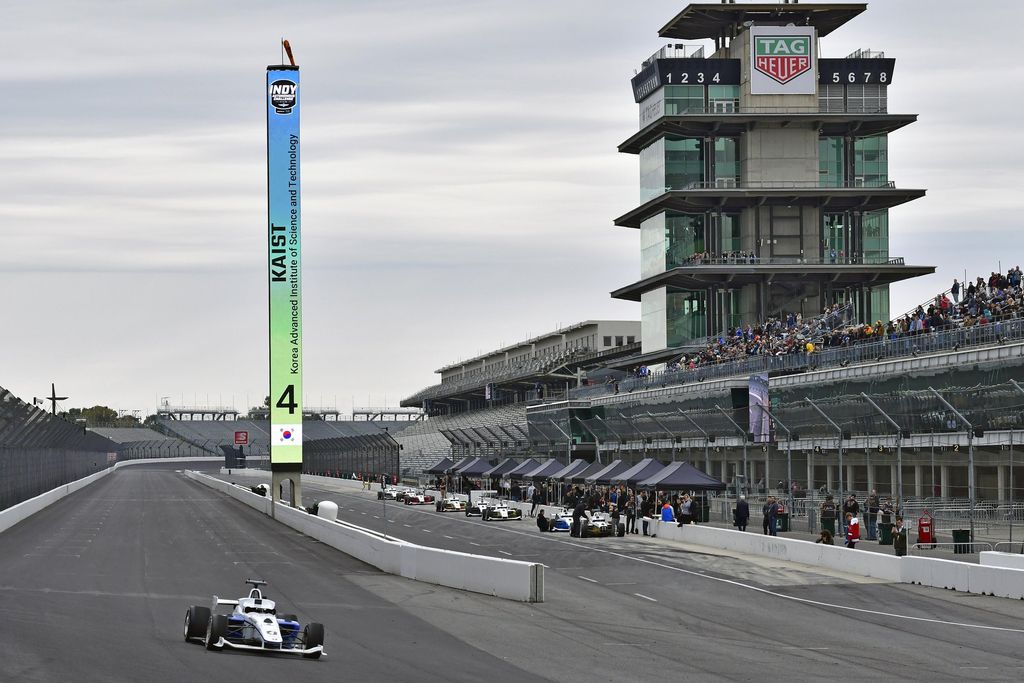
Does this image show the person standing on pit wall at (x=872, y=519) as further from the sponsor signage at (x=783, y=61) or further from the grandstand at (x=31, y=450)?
the sponsor signage at (x=783, y=61)

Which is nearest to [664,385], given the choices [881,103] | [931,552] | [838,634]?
[881,103]

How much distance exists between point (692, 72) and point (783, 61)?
609cm

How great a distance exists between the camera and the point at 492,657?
20047 millimetres

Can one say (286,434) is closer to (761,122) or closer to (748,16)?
(761,122)

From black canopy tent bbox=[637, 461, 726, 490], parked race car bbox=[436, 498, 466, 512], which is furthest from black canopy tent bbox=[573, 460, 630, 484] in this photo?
parked race car bbox=[436, 498, 466, 512]

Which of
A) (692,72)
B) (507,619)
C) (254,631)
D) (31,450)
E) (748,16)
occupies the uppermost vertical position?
(748,16)

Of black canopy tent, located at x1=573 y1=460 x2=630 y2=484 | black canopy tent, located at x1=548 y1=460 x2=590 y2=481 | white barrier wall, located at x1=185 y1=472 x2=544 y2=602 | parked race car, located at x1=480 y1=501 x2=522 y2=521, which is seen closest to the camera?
white barrier wall, located at x1=185 y1=472 x2=544 y2=602

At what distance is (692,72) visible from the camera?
306ft

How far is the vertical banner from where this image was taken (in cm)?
5716

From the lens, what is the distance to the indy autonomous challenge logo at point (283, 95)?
57406mm

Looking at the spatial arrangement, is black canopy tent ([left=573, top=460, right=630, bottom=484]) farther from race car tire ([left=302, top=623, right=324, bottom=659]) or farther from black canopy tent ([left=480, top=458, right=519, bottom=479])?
race car tire ([left=302, top=623, right=324, bottom=659])

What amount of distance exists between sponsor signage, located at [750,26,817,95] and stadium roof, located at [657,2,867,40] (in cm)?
195

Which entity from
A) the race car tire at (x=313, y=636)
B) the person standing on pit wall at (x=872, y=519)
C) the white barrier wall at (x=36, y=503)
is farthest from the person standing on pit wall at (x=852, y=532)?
the white barrier wall at (x=36, y=503)

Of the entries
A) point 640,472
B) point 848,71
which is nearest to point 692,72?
point 848,71
